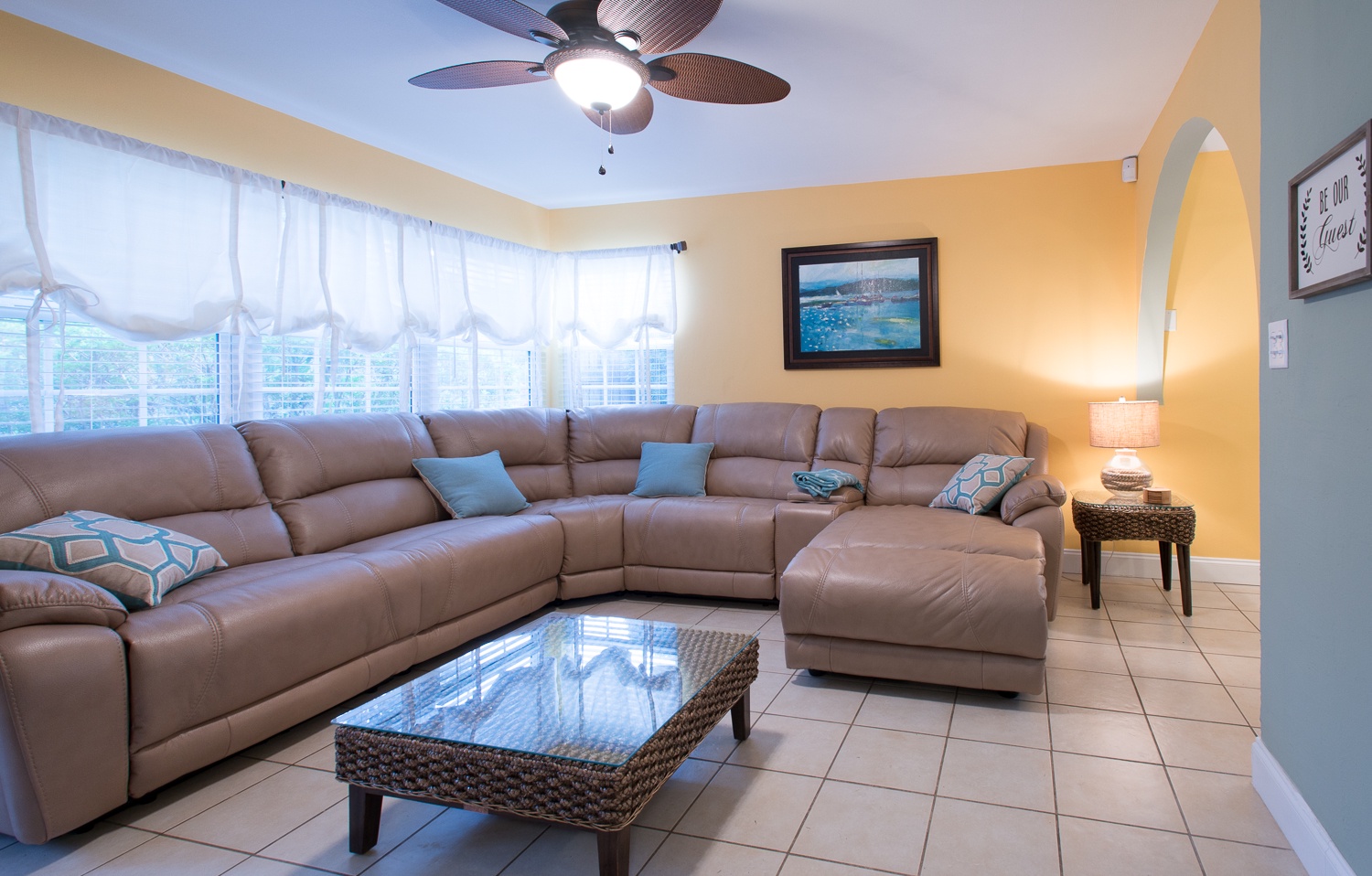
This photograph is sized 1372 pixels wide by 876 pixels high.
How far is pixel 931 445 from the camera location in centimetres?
438

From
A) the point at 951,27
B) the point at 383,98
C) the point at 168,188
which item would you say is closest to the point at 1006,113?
the point at 951,27

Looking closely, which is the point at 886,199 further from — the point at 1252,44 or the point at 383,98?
the point at 383,98

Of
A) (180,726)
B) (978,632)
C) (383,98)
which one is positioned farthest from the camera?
(383,98)

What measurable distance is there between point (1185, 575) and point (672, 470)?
2.64m

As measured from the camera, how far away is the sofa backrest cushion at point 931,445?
4.24 meters

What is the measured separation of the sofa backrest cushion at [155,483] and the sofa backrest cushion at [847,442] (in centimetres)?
281

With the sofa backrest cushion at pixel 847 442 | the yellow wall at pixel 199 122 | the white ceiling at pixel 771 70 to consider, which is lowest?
the sofa backrest cushion at pixel 847 442

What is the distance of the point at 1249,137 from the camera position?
243 cm

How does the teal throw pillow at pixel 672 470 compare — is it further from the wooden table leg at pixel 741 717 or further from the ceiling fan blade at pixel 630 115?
the wooden table leg at pixel 741 717

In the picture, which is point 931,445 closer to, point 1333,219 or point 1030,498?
point 1030,498

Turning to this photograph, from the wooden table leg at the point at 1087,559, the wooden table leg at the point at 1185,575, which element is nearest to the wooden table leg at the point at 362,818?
the wooden table leg at the point at 1087,559

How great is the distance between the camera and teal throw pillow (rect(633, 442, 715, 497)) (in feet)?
14.9

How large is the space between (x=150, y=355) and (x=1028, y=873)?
361cm

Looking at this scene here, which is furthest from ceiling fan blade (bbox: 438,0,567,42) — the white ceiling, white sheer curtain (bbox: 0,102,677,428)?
white sheer curtain (bbox: 0,102,677,428)
